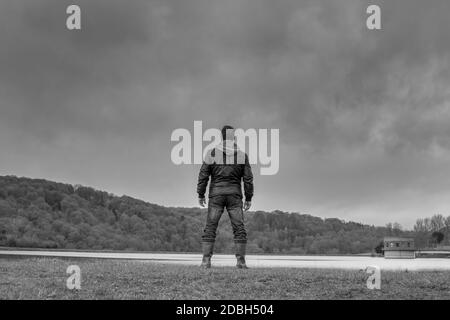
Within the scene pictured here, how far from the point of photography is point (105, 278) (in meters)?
11.1

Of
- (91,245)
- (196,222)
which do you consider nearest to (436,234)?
(196,222)

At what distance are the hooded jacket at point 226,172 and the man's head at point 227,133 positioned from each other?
120 millimetres

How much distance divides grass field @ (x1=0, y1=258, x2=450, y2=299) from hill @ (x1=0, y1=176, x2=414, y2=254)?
2435cm

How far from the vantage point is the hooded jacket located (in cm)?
1422

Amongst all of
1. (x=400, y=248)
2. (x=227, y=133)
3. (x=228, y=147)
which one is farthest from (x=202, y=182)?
(x=400, y=248)

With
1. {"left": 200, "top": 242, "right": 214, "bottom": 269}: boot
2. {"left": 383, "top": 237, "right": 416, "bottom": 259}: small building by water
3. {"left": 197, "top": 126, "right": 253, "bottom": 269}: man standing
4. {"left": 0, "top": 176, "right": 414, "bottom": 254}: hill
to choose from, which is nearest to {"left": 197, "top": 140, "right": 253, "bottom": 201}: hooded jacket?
{"left": 197, "top": 126, "right": 253, "bottom": 269}: man standing

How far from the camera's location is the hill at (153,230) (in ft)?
120

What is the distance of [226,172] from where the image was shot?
46.6 ft

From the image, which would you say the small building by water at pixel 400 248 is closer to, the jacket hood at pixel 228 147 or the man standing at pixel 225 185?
the man standing at pixel 225 185

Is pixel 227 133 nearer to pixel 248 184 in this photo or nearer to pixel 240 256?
pixel 248 184

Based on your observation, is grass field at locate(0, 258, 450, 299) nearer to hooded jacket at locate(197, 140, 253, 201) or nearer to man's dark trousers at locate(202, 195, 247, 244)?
man's dark trousers at locate(202, 195, 247, 244)

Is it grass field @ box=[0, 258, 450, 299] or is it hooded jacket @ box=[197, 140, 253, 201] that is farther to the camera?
hooded jacket @ box=[197, 140, 253, 201]
